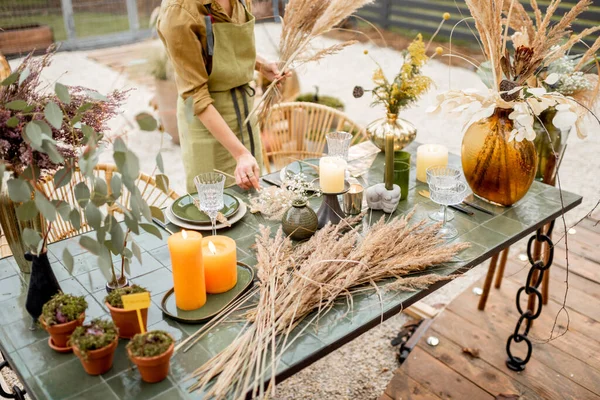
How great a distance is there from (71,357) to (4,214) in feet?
1.45

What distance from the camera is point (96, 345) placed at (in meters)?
1.10

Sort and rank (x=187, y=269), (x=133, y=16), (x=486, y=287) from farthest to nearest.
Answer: (x=133, y=16) → (x=486, y=287) → (x=187, y=269)

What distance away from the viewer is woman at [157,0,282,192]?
1927 millimetres

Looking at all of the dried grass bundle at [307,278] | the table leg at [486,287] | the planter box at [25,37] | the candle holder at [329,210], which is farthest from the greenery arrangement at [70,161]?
the planter box at [25,37]

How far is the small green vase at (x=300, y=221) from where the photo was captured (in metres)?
1.62

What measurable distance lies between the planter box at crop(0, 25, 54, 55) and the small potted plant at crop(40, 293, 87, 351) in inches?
236

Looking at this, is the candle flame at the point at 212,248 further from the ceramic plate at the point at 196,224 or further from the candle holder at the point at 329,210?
the candle holder at the point at 329,210

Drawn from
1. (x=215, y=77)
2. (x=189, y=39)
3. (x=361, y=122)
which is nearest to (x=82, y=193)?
(x=189, y=39)

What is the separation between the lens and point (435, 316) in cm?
256

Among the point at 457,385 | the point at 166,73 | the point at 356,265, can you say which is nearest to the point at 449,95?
the point at 356,265

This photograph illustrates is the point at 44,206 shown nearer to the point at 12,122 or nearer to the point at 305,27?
the point at 12,122

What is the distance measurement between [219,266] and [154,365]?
1.10 feet

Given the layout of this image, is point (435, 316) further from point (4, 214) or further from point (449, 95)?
point (4, 214)

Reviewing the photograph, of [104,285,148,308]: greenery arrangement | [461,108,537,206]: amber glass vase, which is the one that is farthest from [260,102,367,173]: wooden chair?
[104,285,148,308]: greenery arrangement
